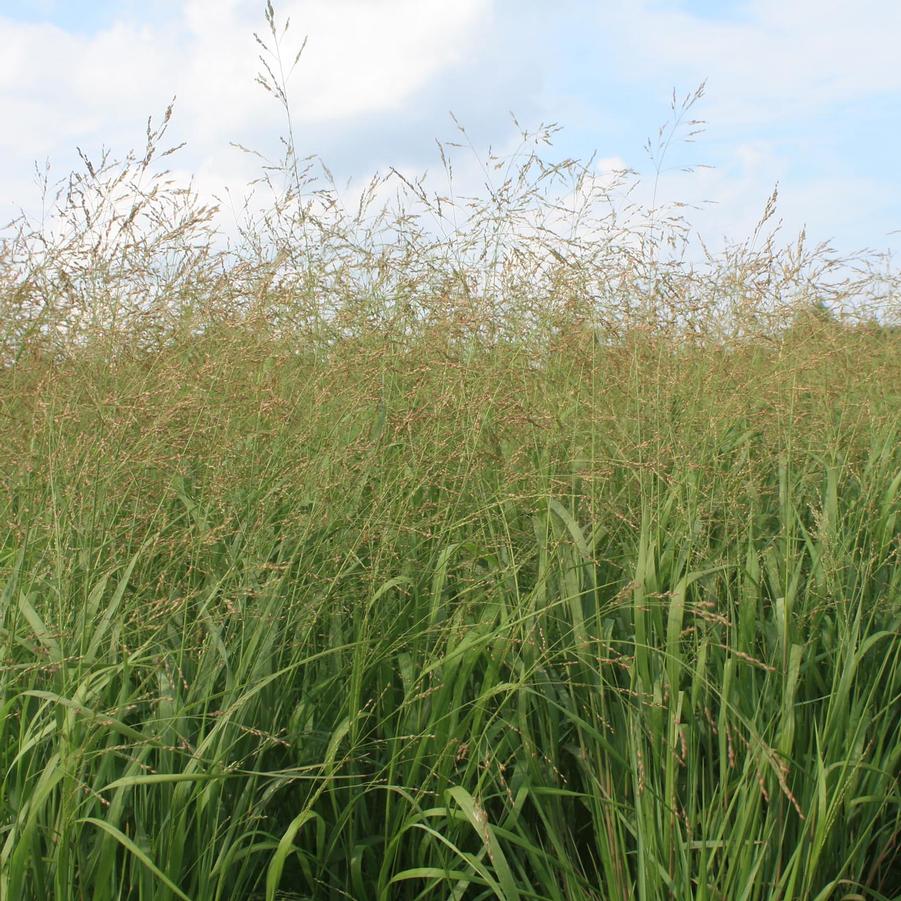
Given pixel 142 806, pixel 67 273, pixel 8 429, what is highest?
pixel 67 273

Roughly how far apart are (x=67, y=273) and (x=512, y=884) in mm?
2054

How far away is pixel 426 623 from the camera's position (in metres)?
2.05

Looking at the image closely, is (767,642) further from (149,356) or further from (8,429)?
(8,429)

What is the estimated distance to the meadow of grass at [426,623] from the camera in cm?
159

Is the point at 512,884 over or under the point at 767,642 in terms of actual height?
under

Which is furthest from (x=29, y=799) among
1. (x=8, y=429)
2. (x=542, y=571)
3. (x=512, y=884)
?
(x=8, y=429)

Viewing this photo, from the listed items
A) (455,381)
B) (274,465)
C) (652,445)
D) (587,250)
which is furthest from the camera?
(587,250)

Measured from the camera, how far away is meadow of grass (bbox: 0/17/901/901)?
1595mm

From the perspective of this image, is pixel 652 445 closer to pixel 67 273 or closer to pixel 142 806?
pixel 142 806

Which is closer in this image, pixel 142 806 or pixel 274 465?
→ pixel 142 806

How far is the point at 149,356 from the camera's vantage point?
107 inches

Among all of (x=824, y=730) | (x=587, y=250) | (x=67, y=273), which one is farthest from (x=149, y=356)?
(x=824, y=730)

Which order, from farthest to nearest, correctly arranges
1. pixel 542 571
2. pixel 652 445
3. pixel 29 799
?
pixel 652 445 → pixel 542 571 → pixel 29 799

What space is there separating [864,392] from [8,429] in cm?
294
